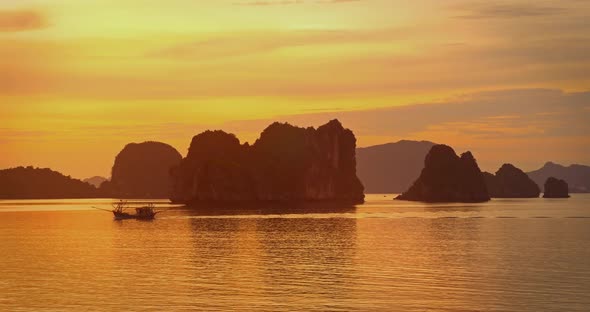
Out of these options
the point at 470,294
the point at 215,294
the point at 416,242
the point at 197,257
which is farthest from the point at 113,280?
the point at 416,242

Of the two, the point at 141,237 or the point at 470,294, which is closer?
the point at 470,294

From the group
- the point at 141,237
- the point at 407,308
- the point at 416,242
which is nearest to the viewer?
the point at 407,308

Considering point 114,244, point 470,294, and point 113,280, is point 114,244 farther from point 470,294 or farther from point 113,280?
point 470,294

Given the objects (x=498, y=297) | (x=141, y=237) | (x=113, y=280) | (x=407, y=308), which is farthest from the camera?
(x=141, y=237)

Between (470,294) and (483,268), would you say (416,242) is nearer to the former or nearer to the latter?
(483,268)

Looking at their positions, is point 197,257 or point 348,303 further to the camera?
point 197,257

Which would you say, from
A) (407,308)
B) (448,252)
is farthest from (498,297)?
(448,252)

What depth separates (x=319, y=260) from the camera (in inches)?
3910

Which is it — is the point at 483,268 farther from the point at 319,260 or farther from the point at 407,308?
the point at 407,308

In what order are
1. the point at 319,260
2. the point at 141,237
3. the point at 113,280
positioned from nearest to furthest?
1. the point at 113,280
2. the point at 319,260
3. the point at 141,237

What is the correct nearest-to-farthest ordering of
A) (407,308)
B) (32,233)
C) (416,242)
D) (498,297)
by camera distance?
(407,308) < (498,297) < (416,242) < (32,233)

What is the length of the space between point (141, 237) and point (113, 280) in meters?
66.5

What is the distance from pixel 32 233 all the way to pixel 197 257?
7217cm

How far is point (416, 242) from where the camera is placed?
128 m
